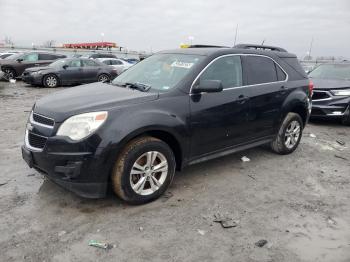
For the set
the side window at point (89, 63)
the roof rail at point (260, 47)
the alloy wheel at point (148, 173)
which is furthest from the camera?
the side window at point (89, 63)

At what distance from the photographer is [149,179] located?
3.94 metres

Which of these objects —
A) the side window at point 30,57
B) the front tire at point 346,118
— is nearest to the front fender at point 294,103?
the front tire at point 346,118

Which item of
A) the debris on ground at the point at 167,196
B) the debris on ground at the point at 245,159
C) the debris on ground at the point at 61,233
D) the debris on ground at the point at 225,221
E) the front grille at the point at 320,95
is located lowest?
the debris on ground at the point at 61,233

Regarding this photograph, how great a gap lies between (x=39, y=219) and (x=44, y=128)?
3.14 ft

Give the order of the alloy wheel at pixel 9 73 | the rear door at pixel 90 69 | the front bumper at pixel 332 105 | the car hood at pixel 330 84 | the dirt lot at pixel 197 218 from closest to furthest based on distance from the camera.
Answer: the dirt lot at pixel 197 218
the front bumper at pixel 332 105
the car hood at pixel 330 84
the rear door at pixel 90 69
the alloy wheel at pixel 9 73

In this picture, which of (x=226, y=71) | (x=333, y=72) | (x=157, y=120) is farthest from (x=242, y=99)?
(x=333, y=72)

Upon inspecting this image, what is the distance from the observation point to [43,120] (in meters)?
3.78

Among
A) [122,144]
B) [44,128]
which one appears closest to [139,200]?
[122,144]

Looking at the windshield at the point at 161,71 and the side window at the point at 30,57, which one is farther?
the side window at the point at 30,57

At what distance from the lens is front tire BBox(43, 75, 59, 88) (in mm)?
15516

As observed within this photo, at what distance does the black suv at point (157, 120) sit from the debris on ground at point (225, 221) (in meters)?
0.75

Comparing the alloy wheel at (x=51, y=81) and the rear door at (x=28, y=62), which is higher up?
the rear door at (x=28, y=62)

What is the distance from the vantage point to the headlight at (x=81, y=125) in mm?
3494

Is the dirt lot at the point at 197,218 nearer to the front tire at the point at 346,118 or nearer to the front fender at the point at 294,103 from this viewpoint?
the front fender at the point at 294,103
